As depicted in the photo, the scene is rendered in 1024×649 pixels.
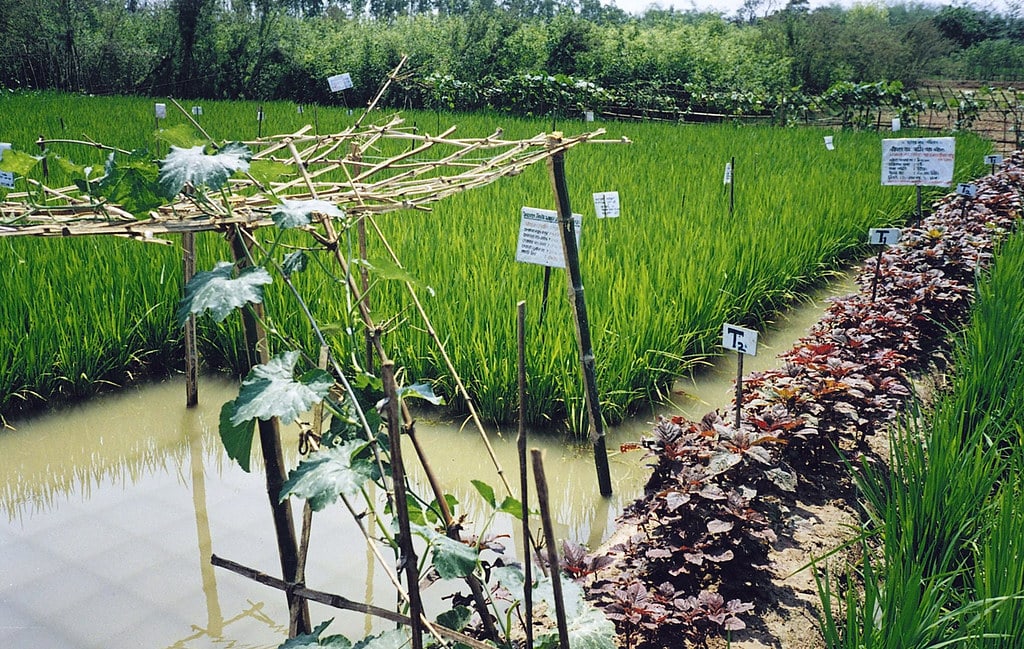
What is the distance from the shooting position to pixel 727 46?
17.6 meters

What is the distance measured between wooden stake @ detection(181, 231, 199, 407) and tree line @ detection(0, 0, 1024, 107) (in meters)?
11.7

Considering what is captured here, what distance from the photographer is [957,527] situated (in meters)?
1.70

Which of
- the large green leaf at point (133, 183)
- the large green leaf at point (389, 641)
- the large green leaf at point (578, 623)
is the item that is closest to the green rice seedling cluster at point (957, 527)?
the large green leaf at point (578, 623)

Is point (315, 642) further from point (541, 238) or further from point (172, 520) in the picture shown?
point (541, 238)

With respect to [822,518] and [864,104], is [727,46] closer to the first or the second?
[864,104]

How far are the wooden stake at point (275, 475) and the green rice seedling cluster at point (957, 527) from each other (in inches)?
33.7

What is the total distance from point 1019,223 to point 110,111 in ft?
33.3

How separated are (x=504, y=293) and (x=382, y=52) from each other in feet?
52.5

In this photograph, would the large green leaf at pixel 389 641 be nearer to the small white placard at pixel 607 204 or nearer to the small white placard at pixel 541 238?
the small white placard at pixel 541 238

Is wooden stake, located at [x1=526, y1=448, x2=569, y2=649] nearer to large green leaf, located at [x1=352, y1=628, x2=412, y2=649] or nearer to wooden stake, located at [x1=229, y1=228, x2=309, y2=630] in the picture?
large green leaf, located at [x1=352, y1=628, x2=412, y2=649]

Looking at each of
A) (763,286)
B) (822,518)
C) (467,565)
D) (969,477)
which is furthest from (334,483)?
(763,286)

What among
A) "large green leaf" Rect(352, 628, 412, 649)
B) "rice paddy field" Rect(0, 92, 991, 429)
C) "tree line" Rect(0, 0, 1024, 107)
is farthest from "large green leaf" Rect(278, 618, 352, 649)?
"tree line" Rect(0, 0, 1024, 107)

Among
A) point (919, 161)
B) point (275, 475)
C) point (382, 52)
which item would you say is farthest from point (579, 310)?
point (382, 52)

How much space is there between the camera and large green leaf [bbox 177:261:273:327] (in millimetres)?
1030
